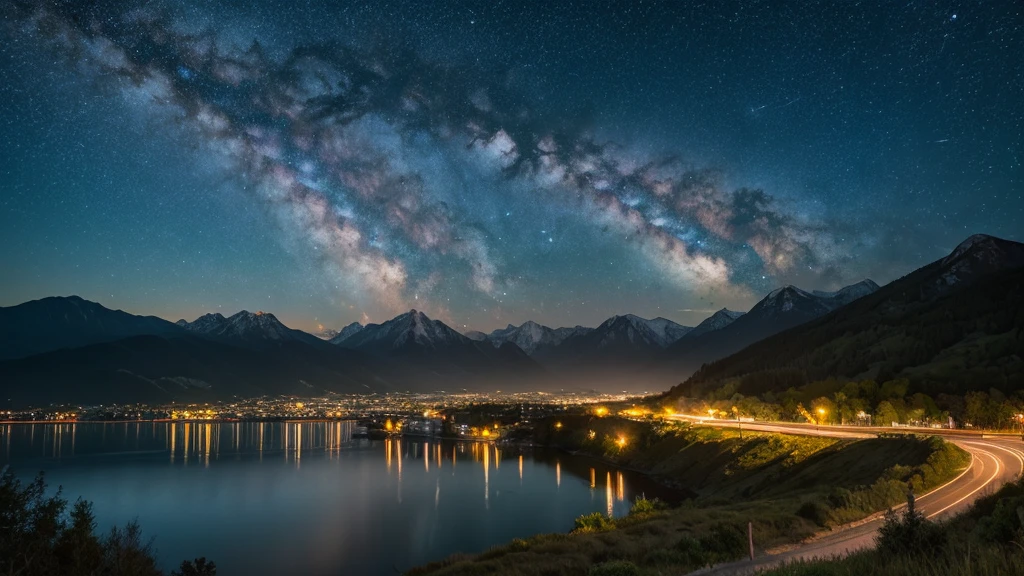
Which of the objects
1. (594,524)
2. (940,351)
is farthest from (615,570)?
(940,351)

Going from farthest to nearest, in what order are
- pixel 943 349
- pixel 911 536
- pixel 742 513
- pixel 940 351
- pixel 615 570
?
pixel 943 349, pixel 940 351, pixel 742 513, pixel 615 570, pixel 911 536

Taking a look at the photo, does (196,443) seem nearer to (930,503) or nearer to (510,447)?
(510,447)

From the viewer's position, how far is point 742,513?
3203 cm

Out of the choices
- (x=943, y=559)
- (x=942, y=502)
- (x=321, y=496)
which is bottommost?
(x=321, y=496)

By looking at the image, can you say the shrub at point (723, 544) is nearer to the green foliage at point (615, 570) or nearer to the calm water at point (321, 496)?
the green foliage at point (615, 570)

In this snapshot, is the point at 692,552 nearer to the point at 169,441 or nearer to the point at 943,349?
the point at 943,349

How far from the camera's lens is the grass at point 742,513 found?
83.8 ft

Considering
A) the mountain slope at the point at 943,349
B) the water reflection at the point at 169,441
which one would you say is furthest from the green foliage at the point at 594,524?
the water reflection at the point at 169,441

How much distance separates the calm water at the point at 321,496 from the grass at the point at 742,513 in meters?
16.5

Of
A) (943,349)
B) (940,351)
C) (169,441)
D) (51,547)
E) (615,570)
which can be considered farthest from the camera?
(169,441)

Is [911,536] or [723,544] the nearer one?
[911,536]

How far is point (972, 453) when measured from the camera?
4366cm

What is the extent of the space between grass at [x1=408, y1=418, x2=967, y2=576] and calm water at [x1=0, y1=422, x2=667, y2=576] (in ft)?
54.0

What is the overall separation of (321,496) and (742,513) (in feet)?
208
